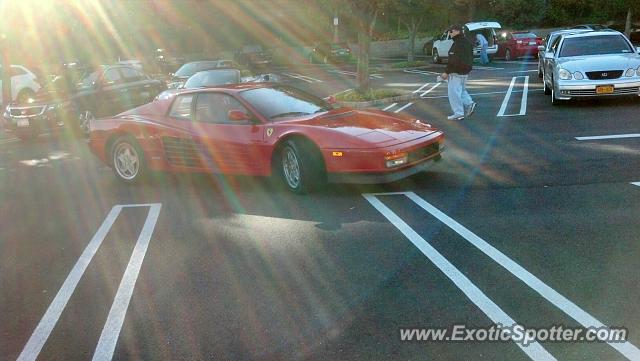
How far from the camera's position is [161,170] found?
9.06 meters

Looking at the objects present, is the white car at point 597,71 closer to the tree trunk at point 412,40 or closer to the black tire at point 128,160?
the black tire at point 128,160

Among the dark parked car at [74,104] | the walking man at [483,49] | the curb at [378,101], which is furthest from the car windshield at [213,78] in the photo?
the walking man at [483,49]

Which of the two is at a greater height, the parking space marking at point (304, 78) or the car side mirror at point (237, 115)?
the car side mirror at point (237, 115)

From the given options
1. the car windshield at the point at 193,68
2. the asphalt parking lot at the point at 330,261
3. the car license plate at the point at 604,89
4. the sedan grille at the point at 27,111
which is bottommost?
the asphalt parking lot at the point at 330,261

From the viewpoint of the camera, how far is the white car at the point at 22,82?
21891mm

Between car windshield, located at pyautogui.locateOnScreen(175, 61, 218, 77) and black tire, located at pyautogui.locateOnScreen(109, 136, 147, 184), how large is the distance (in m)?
9.40

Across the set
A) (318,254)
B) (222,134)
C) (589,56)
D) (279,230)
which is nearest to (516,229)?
(318,254)

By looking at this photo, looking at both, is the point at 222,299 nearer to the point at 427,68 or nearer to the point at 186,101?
the point at 186,101

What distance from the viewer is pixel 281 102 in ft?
28.0

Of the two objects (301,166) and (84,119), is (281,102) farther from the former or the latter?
(84,119)

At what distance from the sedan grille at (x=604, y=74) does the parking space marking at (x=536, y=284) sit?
7858 millimetres

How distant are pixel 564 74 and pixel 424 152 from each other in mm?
6931

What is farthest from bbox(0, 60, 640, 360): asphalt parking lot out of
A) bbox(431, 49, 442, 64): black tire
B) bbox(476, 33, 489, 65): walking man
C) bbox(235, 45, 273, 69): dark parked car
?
bbox(235, 45, 273, 69): dark parked car

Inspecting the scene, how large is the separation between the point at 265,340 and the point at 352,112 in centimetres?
495
